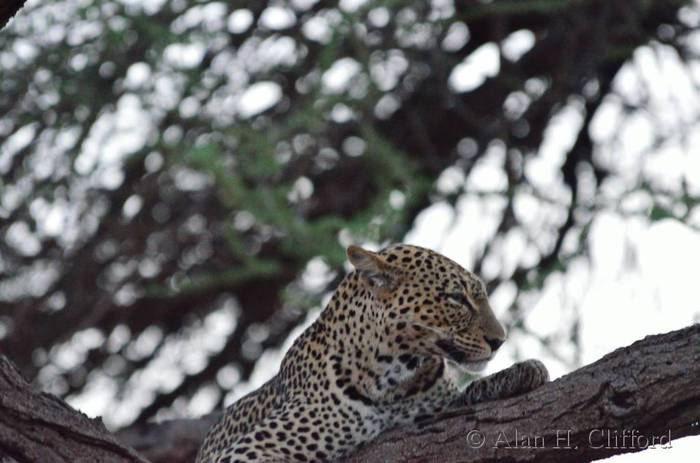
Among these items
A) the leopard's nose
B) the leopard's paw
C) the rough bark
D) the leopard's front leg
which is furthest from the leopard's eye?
the rough bark

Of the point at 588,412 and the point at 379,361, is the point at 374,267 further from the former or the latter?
the point at 588,412

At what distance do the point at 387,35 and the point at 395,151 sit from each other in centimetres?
65

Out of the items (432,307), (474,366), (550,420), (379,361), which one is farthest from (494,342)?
(550,420)

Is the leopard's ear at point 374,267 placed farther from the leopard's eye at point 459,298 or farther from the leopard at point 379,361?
the leopard's eye at point 459,298

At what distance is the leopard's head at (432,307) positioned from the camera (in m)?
5.59

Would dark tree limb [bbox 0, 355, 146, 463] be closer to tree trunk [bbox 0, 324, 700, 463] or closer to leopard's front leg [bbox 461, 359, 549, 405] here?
tree trunk [bbox 0, 324, 700, 463]

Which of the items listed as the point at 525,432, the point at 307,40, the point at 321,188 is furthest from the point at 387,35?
the point at 525,432

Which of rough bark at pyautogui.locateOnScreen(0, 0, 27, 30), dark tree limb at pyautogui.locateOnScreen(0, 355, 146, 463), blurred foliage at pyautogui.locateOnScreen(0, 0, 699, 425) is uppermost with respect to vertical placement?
rough bark at pyautogui.locateOnScreen(0, 0, 27, 30)

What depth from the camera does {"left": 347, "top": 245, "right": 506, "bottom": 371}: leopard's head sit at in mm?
5590

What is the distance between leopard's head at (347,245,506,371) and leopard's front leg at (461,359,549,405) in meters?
0.30

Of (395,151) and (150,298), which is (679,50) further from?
(150,298)

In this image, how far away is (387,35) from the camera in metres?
8.39

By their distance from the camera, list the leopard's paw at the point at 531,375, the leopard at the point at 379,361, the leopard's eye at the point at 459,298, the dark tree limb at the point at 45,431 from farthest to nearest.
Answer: the leopard's eye at the point at 459,298 < the leopard at the point at 379,361 < the leopard's paw at the point at 531,375 < the dark tree limb at the point at 45,431

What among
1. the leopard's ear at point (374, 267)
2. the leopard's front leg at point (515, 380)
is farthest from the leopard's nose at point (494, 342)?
the leopard's ear at point (374, 267)
